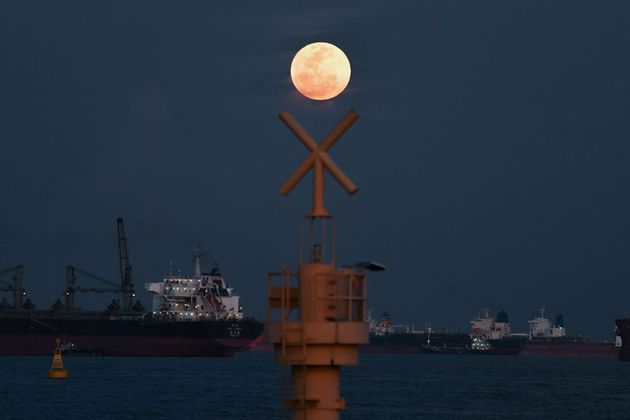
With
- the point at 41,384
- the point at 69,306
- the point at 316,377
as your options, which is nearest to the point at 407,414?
the point at 41,384

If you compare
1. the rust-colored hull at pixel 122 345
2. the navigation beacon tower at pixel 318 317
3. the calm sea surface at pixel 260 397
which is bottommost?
the calm sea surface at pixel 260 397

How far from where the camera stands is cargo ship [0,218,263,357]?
6171 inches

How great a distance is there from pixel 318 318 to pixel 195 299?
161609 millimetres

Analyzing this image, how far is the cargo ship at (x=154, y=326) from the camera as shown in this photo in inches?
6171

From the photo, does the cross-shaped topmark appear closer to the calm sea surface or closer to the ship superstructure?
the calm sea surface

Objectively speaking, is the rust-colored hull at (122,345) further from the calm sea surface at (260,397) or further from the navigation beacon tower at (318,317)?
the navigation beacon tower at (318,317)

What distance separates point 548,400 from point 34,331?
85664 millimetres

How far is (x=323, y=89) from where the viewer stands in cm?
1077

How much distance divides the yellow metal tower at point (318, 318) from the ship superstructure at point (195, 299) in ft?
508

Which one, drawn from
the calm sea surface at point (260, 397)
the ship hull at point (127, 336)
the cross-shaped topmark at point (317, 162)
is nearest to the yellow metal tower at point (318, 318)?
the cross-shaped topmark at point (317, 162)

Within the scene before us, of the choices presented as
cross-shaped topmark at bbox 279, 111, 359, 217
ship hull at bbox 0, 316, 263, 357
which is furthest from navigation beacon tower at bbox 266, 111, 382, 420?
ship hull at bbox 0, 316, 263, 357

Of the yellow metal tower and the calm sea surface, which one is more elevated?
the yellow metal tower

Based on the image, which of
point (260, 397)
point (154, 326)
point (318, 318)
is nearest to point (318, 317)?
point (318, 318)

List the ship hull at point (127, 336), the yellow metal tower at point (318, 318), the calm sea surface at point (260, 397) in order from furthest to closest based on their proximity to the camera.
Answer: the ship hull at point (127, 336) < the calm sea surface at point (260, 397) < the yellow metal tower at point (318, 318)
